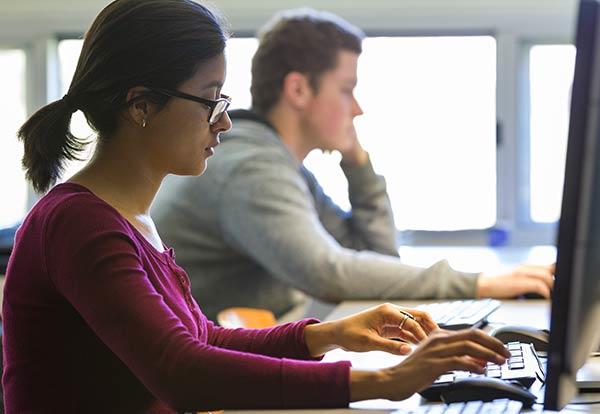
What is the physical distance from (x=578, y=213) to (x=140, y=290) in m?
0.46

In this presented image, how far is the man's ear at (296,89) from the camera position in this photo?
8.36 ft

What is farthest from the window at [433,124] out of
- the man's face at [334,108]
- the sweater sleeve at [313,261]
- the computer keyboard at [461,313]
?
the computer keyboard at [461,313]

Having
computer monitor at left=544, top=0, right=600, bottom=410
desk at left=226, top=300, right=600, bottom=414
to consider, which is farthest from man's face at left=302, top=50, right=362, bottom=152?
computer monitor at left=544, top=0, right=600, bottom=410

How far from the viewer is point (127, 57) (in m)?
1.20

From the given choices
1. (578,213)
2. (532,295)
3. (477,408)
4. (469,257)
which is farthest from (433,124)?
(578,213)

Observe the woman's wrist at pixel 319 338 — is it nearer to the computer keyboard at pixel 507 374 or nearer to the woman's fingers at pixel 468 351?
the computer keyboard at pixel 507 374

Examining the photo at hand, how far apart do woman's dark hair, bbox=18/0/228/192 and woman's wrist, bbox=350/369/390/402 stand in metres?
0.42

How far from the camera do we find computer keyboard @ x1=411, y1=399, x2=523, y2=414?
1.06 meters

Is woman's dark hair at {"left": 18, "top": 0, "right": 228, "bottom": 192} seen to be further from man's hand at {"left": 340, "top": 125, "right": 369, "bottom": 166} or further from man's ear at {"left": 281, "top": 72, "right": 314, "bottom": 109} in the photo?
man's hand at {"left": 340, "top": 125, "right": 369, "bottom": 166}

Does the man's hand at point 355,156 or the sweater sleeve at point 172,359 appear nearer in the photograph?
the sweater sleeve at point 172,359

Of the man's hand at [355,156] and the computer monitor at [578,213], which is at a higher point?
the computer monitor at [578,213]

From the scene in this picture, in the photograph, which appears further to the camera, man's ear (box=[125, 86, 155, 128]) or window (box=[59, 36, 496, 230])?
window (box=[59, 36, 496, 230])

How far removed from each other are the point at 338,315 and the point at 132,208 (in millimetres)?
766

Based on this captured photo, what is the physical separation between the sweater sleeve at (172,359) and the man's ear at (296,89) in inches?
59.4
